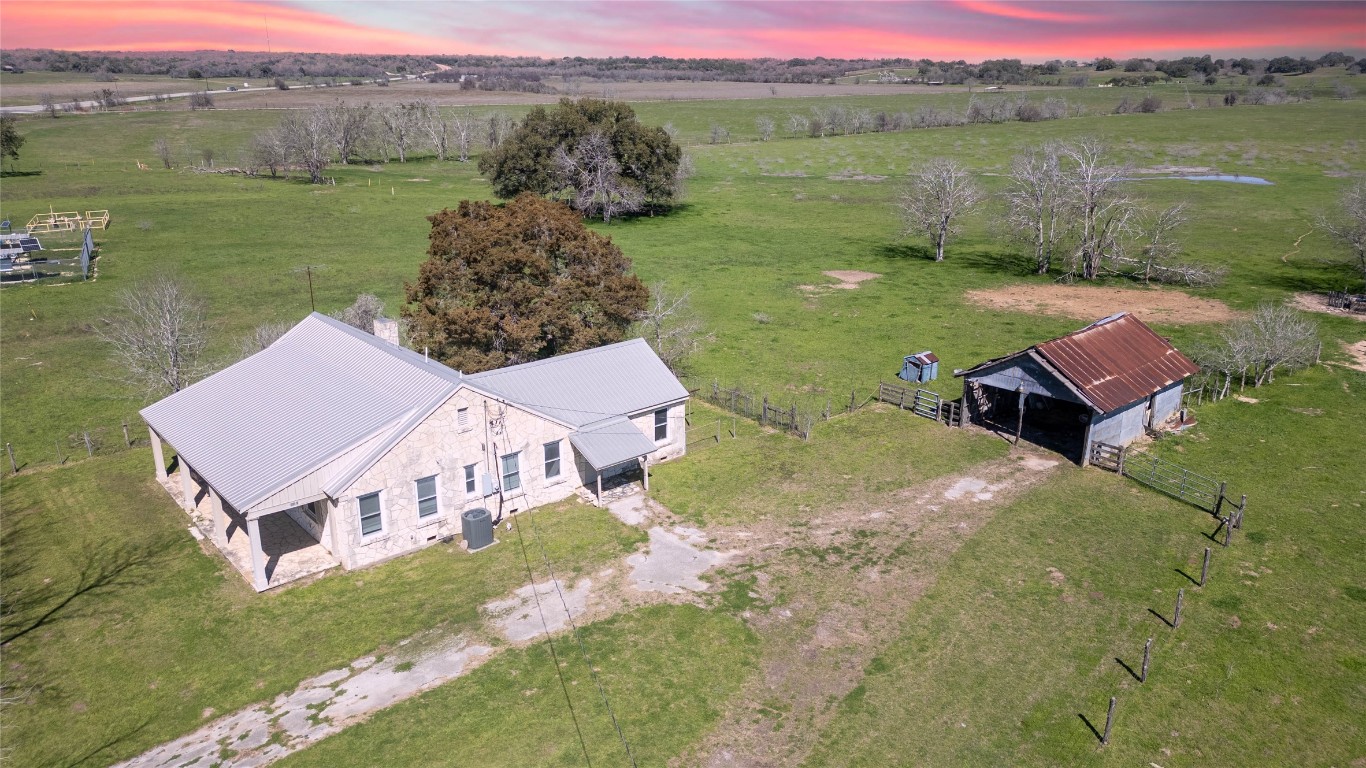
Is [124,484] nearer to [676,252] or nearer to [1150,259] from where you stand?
[676,252]

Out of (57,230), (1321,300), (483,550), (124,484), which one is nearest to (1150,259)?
(1321,300)

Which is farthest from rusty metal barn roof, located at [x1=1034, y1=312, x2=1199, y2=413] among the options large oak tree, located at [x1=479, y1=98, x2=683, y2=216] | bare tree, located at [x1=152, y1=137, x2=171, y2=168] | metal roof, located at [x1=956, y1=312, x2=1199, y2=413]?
bare tree, located at [x1=152, y1=137, x2=171, y2=168]

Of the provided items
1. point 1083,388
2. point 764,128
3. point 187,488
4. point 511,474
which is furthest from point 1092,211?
point 764,128

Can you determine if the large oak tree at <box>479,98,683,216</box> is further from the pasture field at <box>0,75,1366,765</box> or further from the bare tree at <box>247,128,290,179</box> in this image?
the bare tree at <box>247,128,290,179</box>

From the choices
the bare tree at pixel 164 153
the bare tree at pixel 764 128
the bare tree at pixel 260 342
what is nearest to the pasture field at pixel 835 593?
the bare tree at pixel 260 342

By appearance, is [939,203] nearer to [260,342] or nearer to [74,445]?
[260,342]
